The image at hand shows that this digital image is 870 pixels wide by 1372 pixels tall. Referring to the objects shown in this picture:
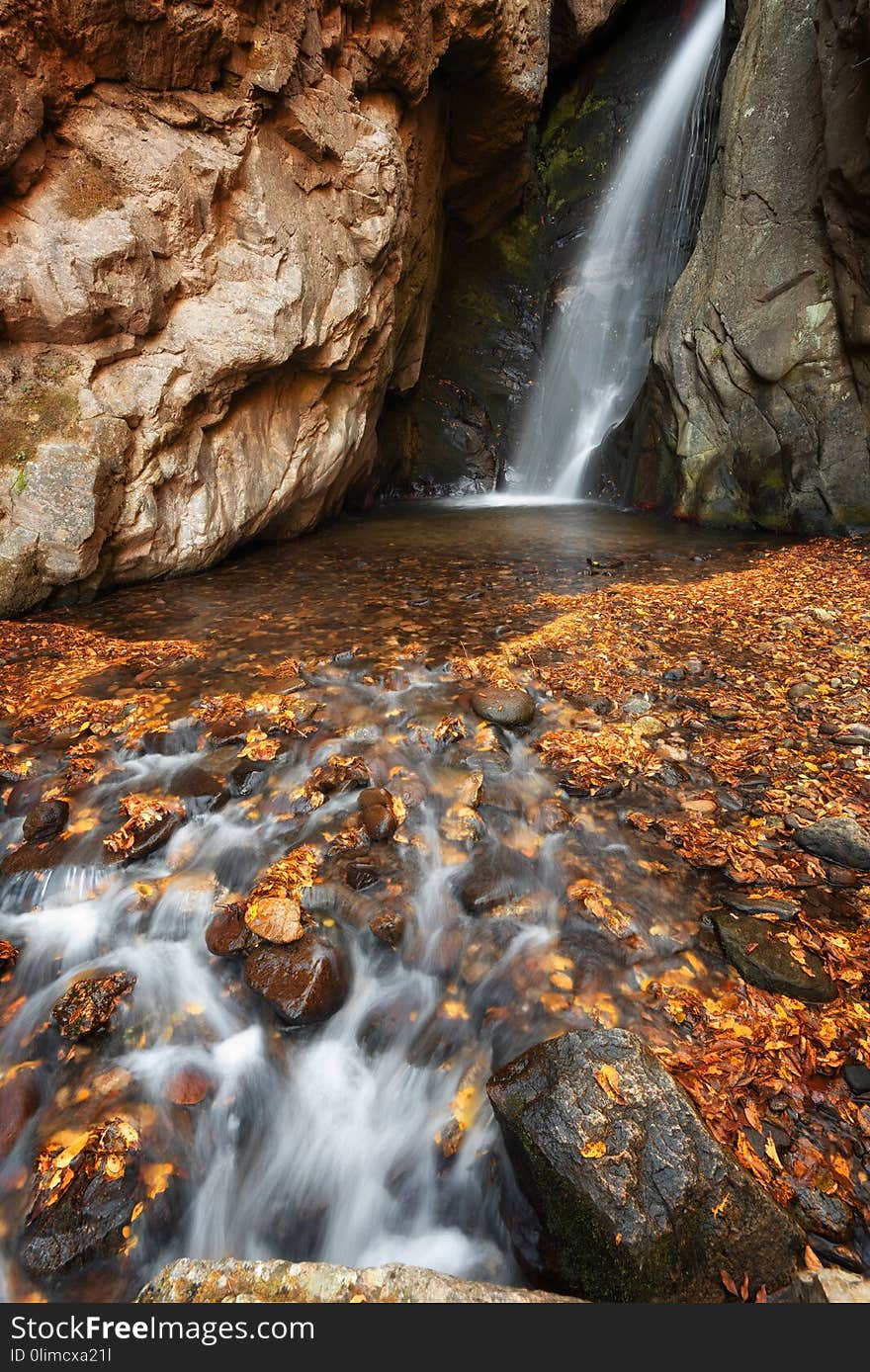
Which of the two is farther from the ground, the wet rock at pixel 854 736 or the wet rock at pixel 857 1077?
the wet rock at pixel 854 736

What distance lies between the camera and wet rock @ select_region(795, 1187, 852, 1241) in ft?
5.49

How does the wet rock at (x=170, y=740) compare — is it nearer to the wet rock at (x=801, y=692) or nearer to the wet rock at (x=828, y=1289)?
the wet rock at (x=828, y=1289)

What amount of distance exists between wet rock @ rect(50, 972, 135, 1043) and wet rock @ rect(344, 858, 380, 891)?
3.31ft

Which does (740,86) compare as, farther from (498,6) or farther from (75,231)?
(75,231)

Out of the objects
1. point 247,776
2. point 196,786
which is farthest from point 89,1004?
point 247,776

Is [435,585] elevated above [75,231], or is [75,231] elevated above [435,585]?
[75,231]

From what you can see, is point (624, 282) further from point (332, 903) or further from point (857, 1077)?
point (857, 1077)

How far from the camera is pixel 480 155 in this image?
1344 cm

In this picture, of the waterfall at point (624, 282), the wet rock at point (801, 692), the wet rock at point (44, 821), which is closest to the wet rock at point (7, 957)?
the wet rock at point (44, 821)

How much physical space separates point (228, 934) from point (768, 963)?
2.31m

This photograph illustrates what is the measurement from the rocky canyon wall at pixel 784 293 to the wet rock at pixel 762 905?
27.6 feet

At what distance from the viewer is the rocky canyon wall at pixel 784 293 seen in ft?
26.6

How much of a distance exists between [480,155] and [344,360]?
929cm

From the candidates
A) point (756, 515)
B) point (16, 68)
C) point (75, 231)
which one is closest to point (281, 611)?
point (75, 231)
